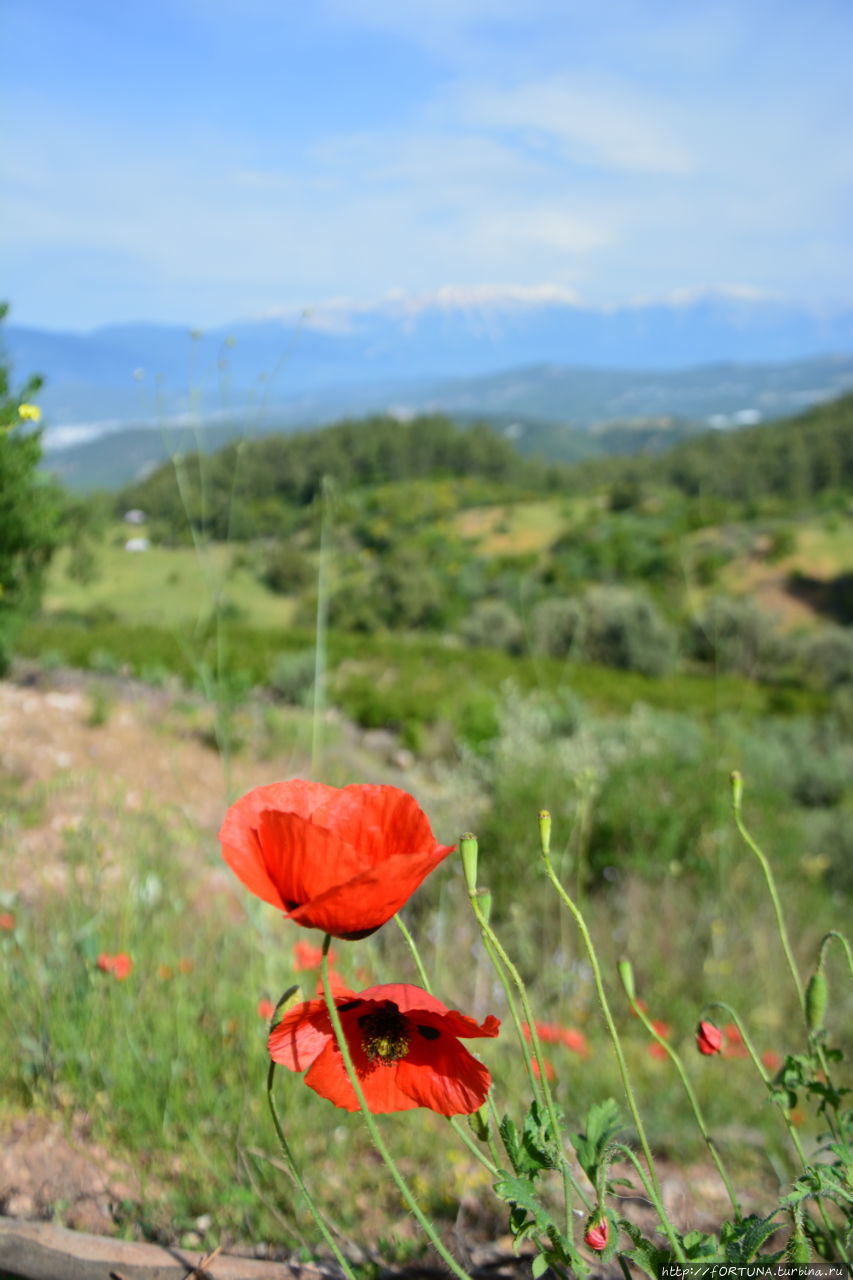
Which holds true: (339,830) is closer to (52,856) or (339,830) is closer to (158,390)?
(158,390)

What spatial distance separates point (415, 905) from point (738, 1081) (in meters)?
1.52

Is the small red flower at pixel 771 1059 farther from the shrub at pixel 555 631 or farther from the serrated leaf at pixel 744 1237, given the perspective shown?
the shrub at pixel 555 631

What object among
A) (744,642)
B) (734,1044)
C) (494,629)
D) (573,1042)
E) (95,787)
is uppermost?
(95,787)

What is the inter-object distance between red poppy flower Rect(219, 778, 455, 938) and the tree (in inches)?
52.9

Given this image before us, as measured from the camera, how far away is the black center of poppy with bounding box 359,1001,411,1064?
2.32ft

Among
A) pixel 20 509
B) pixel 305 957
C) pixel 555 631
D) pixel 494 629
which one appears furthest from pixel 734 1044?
pixel 494 629

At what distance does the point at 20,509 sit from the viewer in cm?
223

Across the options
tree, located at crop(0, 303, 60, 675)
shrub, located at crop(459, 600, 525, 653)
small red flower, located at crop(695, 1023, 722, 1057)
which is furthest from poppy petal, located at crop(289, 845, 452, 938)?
shrub, located at crop(459, 600, 525, 653)

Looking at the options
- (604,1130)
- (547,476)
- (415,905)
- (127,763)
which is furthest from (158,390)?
(547,476)

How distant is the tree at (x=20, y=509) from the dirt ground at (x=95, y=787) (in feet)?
1.90

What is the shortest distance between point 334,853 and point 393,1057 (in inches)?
9.4

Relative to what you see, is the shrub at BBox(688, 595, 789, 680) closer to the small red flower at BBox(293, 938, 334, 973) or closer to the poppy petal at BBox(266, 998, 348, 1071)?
the small red flower at BBox(293, 938, 334, 973)

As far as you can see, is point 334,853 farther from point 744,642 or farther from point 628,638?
point 744,642

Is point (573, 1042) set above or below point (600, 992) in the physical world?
below
